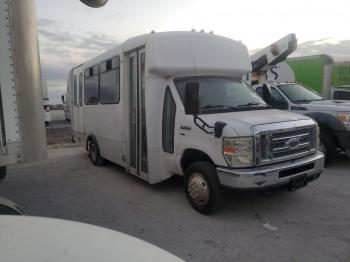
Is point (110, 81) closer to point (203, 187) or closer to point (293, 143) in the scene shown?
point (203, 187)

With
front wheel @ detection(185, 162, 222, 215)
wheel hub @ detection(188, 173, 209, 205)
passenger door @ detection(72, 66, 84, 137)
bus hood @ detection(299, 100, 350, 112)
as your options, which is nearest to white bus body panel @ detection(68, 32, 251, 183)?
front wheel @ detection(185, 162, 222, 215)

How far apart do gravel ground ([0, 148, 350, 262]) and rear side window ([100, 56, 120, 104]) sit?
5.95ft

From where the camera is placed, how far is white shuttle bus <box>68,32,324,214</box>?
4.67 meters

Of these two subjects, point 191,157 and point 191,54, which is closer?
point 191,157

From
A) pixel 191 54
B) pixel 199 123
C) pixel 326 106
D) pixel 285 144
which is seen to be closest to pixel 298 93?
pixel 326 106

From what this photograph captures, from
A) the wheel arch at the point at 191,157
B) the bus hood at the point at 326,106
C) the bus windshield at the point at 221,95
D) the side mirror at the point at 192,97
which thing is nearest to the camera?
the side mirror at the point at 192,97

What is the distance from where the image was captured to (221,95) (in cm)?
576

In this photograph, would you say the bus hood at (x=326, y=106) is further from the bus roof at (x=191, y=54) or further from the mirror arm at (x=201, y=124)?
the mirror arm at (x=201, y=124)

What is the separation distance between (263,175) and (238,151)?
469mm

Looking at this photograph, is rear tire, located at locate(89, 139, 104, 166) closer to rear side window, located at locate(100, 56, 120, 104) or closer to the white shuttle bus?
the white shuttle bus

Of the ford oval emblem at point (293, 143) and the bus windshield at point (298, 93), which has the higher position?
the bus windshield at point (298, 93)

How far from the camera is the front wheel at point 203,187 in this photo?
16.1 ft

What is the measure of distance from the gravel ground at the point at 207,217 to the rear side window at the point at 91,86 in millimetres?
2064

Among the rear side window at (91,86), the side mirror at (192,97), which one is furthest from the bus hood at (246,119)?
the rear side window at (91,86)
